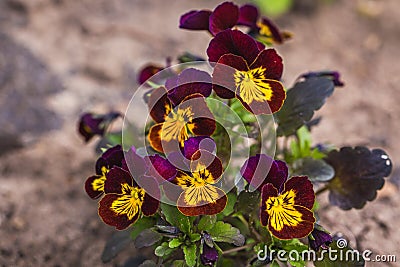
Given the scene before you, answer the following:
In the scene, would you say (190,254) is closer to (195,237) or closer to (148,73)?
(195,237)

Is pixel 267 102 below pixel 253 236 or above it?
above

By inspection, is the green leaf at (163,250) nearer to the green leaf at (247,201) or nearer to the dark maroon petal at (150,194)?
the dark maroon petal at (150,194)

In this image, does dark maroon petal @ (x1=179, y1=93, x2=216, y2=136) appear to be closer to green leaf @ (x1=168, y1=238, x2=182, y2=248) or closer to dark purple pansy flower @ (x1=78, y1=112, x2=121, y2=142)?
green leaf @ (x1=168, y1=238, x2=182, y2=248)

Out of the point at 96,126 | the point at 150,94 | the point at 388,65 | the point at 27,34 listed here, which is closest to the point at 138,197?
the point at 150,94

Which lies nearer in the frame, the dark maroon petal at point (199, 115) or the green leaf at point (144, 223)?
the dark maroon petal at point (199, 115)

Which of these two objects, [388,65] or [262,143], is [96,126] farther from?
[388,65]

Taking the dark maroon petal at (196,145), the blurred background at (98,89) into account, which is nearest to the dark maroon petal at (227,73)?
the dark maroon petal at (196,145)

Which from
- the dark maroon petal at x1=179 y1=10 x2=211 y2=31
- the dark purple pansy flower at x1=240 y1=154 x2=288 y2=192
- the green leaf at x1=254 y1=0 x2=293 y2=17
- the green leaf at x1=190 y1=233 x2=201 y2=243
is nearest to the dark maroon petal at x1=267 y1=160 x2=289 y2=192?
the dark purple pansy flower at x1=240 y1=154 x2=288 y2=192
